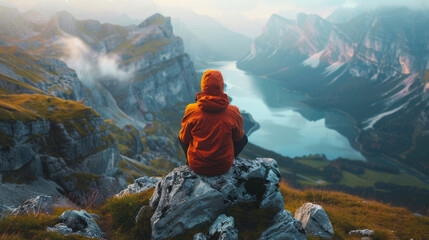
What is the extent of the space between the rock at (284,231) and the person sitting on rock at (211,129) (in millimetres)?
2431

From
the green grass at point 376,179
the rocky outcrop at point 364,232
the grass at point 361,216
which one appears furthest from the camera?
the green grass at point 376,179

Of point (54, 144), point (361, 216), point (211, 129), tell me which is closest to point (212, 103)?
point (211, 129)

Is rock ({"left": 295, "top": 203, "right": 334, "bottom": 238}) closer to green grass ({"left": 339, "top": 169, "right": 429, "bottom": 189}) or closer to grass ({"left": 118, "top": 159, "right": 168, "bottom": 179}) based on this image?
grass ({"left": 118, "top": 159, "right": 168, "bottom": 179})

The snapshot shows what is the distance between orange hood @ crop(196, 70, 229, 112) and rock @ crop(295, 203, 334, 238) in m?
5.77

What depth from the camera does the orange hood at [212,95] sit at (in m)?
8.07

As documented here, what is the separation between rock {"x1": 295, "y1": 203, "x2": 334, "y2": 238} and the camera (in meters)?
9.33

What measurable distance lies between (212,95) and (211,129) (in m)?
1.20

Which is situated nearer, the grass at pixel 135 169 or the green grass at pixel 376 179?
the grass at pixel 135 169

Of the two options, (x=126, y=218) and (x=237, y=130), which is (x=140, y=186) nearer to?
(x=126, y=218)

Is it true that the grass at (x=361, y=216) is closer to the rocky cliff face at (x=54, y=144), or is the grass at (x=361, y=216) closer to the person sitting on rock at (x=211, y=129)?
the person sitting on rock at (x=211, y=129)

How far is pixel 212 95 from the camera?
27.2 feet

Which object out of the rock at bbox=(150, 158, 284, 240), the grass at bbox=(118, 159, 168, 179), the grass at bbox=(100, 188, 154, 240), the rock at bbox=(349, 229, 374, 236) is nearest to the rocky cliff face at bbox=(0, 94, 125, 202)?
the grass at bbox=(118, 159, 168, 179)

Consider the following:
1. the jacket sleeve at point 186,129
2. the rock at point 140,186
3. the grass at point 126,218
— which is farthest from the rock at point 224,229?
the rock at point 140,186

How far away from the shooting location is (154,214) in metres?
8.05
